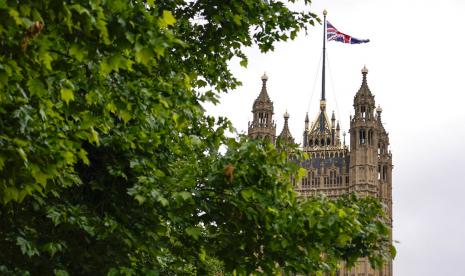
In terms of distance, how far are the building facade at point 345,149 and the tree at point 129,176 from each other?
72960 millimetres

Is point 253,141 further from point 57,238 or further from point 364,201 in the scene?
point 57,238

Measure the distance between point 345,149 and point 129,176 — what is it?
7973 centimetres

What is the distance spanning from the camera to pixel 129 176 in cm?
1224

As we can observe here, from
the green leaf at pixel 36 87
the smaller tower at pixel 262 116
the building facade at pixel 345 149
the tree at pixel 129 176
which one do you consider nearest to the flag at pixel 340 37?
the building facade at pixel 345 149

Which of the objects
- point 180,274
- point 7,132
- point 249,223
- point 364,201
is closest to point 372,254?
point 364,201

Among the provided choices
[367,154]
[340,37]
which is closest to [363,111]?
[367,154]

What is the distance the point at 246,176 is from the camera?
35.2 ft

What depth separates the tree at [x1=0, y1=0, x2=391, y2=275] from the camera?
861 centimetres

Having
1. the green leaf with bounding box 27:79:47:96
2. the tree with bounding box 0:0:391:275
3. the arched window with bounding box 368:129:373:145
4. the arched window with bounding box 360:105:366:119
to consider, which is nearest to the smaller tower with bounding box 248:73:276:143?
the arched window with bounding box 360:105:366:119

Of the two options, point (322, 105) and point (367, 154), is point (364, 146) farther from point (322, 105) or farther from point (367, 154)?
point (322, 105)

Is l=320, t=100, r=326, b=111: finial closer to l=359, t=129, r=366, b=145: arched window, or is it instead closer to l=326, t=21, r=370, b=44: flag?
l=359, t=129, r=366, b=145: arched window

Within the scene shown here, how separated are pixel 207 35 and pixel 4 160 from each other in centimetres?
658

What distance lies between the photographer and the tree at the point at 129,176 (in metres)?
8.61

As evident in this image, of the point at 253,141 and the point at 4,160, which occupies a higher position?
the point at 253,141
